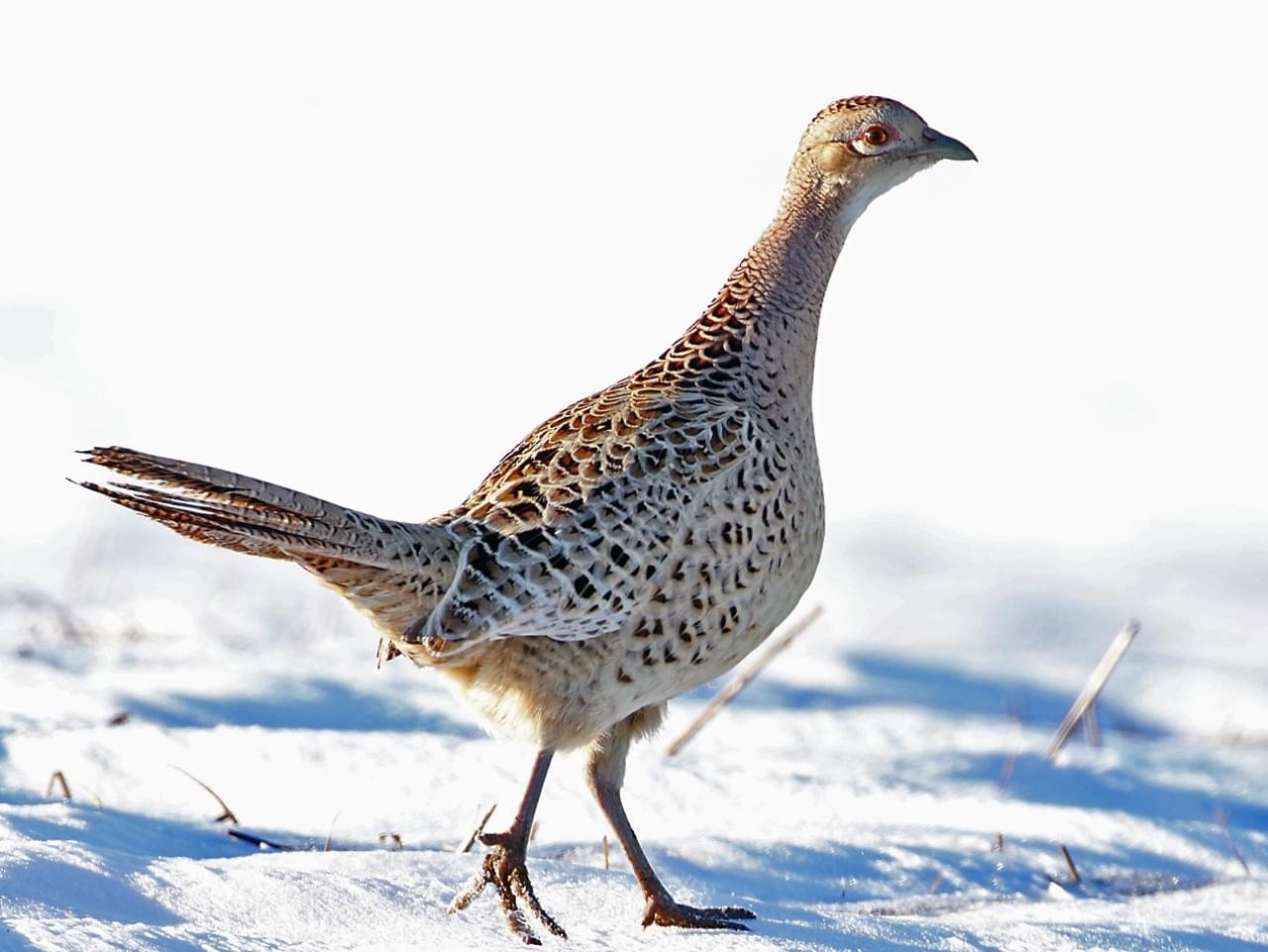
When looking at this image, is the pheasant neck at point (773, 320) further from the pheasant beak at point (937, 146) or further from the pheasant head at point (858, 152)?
the pheasant beak at point (937, 146)

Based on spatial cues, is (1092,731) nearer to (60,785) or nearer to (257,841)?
(257,841)

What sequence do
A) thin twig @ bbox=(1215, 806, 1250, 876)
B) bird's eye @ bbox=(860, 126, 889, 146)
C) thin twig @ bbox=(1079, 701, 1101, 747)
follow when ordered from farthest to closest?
thin twig @ bbox=(1079, 701, 1101, 747)
thin twig @ bbox=(1215, 806, 1250, 876)
bird's eye @ bbox=(860, 126, 889, 146)

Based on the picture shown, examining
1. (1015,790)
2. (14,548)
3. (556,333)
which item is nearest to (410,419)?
(556,333)

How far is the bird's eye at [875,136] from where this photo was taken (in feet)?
15.8

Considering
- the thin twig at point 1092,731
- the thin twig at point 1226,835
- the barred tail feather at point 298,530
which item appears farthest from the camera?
the thin twig at point 1092,731

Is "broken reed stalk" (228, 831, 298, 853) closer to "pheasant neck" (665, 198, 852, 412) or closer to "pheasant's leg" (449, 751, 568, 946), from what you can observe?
"pheasant's leg" (449, 751, 568, 946)

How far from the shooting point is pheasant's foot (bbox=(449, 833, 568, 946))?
11.8 feet

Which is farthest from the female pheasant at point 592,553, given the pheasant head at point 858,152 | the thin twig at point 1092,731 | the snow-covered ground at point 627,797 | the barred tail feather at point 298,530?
the thin twig at point 1092,731

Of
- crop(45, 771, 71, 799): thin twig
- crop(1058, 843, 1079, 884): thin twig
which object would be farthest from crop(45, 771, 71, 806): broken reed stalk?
crop(1058, 843, 1079, 884): thin twig

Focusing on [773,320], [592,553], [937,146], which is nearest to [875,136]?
[937,146]

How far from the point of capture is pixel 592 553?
3.94m

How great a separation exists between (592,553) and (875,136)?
1.51m

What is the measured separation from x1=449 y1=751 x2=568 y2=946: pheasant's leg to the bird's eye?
77.6 inches

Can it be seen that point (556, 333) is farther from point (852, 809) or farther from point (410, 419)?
point (852, 809)
